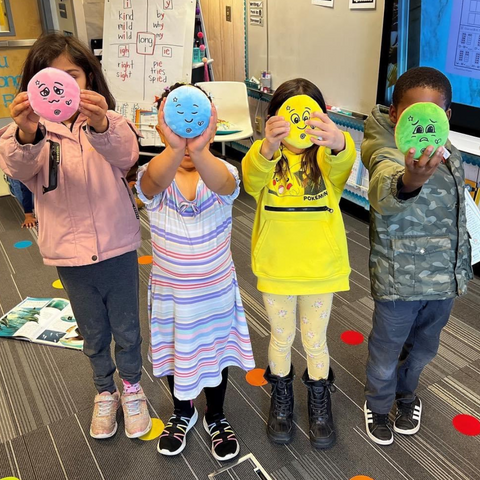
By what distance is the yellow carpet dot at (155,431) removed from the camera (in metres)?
1.57

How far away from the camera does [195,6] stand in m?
3.57

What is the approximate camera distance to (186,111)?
100cm

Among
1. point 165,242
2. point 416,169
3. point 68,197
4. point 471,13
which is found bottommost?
point 165,242

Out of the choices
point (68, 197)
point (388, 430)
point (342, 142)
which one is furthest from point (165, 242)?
point (388, 430)

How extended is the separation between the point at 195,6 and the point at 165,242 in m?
2.91

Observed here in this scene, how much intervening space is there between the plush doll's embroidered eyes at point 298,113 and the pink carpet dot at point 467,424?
3.65 ft

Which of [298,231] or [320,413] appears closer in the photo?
[298,231]

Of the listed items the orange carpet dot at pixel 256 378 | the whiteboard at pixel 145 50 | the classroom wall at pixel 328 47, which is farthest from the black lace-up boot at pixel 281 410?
the whiteboard at pixel 145 50

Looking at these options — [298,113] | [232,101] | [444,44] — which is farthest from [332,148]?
[232,101]

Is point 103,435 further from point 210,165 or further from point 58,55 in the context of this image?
point 58,55

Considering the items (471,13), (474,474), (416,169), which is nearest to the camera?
(416,169)

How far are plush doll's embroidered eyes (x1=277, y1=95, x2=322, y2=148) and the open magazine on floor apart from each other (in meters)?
1.35

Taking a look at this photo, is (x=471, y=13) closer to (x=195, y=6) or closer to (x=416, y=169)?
(x=416, y=169)

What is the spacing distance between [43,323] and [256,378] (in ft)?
3.34
